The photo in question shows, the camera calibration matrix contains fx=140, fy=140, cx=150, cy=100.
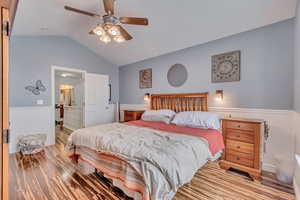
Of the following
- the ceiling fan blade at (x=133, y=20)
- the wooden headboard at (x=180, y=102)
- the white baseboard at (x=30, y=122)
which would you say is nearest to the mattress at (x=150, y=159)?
the wooden headboard at (x=180, y=102)

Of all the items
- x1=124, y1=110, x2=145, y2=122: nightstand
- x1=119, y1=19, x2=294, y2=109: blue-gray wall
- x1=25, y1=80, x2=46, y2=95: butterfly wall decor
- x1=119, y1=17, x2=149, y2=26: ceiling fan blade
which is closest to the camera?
x1=119, y1=17, x2=149, y2=26: ceiling fan blade

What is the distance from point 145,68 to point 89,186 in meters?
3.52

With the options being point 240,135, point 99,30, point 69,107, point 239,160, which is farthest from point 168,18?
point 69,107

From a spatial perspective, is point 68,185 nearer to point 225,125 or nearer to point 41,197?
point 41,197

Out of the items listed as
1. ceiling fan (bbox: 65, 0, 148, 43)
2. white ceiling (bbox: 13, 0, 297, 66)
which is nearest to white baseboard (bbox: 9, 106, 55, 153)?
white ceiling (bbox: 13, 0, 297, 66)

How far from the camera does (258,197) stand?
1848 mm

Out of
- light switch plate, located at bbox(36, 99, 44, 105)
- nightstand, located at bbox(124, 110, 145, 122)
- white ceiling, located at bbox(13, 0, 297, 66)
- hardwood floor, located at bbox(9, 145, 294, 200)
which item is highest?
white ceiling, located at bbox(13, 0, 297, 66)

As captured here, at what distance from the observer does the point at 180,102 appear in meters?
3.73

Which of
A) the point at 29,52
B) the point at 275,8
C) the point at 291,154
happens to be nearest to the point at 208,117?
the point at 291,154

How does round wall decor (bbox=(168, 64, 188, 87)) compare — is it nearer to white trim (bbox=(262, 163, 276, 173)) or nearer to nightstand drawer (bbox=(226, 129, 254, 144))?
nightstand drawer (bbox=(226, 129, 254, 144))

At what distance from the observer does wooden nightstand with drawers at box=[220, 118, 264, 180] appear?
87.9 inches

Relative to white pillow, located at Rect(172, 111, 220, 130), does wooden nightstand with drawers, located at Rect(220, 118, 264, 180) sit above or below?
below

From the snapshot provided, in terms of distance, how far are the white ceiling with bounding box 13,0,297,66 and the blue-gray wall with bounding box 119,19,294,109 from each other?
0.18m

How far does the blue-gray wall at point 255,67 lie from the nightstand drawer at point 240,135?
2.10 ft
